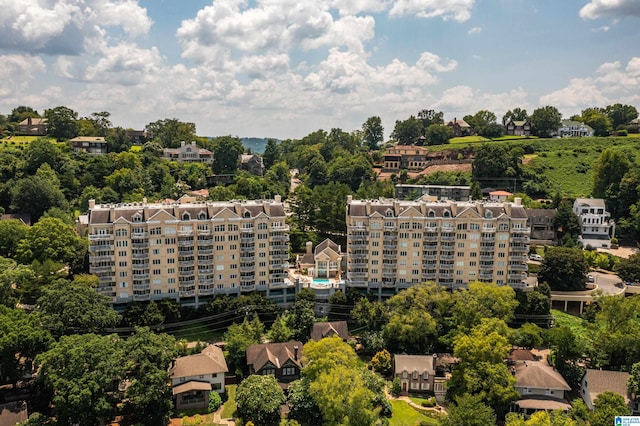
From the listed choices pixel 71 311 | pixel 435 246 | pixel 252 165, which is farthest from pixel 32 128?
pixel 435 246

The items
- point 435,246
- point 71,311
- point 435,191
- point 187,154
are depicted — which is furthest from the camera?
point 187,154

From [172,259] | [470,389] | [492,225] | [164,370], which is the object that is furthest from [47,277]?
[492,225]

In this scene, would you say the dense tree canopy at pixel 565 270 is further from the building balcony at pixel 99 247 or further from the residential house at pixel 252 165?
the residential house at pixel 252 165

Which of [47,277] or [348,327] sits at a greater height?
[47,277]

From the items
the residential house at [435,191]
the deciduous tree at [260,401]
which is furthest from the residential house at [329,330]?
the residential house at [435,191]

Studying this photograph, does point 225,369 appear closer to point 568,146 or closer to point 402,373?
point 402,373

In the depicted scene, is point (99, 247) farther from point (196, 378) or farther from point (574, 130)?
point (574, 130)

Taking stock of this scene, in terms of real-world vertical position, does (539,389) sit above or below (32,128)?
below
